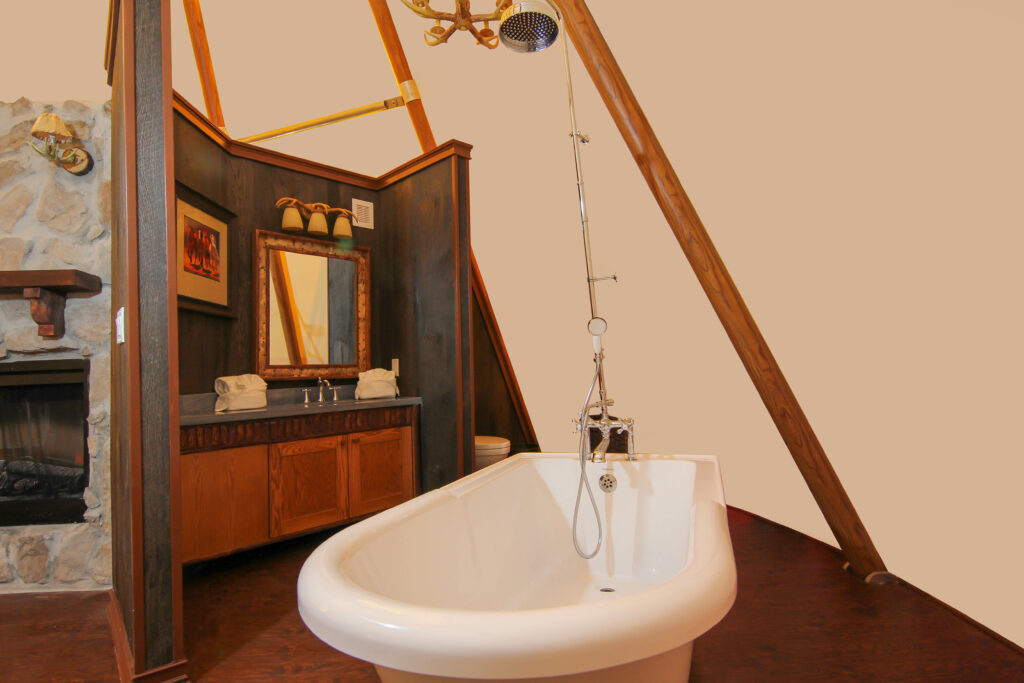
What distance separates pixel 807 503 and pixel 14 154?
4.20 m

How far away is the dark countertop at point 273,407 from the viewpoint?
7.92 ft

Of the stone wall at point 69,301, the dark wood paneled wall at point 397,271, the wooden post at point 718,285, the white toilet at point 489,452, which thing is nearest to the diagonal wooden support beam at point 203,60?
the dark wood paneled wall at point 397,271

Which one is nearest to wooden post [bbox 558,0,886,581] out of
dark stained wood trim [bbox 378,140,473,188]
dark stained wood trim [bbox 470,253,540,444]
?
dark stained wood trim [bbox 378,140,473,188]

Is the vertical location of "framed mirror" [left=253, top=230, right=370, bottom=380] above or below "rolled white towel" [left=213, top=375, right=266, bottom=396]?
above

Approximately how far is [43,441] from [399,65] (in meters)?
3.43

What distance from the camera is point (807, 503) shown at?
2844 mm

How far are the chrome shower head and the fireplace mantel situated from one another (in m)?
2.02

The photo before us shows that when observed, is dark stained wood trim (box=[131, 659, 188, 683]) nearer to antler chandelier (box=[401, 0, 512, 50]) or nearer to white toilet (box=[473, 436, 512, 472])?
white toilet (box=[473, 436, 512, 472])

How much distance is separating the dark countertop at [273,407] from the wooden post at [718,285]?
192cm

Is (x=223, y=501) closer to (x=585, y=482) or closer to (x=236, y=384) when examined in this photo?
(x=236, y=384)

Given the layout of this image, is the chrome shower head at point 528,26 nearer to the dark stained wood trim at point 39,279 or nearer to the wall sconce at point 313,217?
the wall sconce at point 313,217

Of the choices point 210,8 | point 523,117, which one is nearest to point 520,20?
point 523,117

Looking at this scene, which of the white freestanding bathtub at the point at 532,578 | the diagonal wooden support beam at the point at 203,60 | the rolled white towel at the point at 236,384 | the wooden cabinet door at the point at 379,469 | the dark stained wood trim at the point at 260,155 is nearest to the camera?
the white freestanding bathtub at the point at 532,578

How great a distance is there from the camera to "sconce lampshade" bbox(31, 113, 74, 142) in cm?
221
